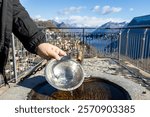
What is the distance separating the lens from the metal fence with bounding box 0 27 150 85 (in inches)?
233

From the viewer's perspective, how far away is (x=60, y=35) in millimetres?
8633

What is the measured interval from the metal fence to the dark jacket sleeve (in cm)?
Result: 359

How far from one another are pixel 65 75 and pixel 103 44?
21.5 ft

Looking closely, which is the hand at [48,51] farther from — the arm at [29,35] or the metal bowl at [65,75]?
the metal bowl at [65,75]

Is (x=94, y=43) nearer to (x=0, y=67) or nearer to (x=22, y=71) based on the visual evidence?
(x=22, y=71)

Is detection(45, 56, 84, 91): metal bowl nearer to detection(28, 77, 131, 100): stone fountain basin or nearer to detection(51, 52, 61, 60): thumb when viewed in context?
detection(51, 52, 61, 60): thumb

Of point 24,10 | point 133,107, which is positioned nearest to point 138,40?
point 133,107

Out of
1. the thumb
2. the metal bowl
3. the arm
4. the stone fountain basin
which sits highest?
the arm

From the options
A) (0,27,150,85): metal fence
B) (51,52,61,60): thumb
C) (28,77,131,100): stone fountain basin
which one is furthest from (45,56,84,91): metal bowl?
(0,27,150,85): metal fence

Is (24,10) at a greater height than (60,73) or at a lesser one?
greater

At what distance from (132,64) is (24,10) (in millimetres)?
5178

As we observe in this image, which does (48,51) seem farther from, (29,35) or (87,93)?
(87,93)

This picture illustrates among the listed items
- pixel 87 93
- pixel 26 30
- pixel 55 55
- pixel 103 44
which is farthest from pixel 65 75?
pixel 103 44

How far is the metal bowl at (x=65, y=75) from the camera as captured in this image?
2248 millimetres
